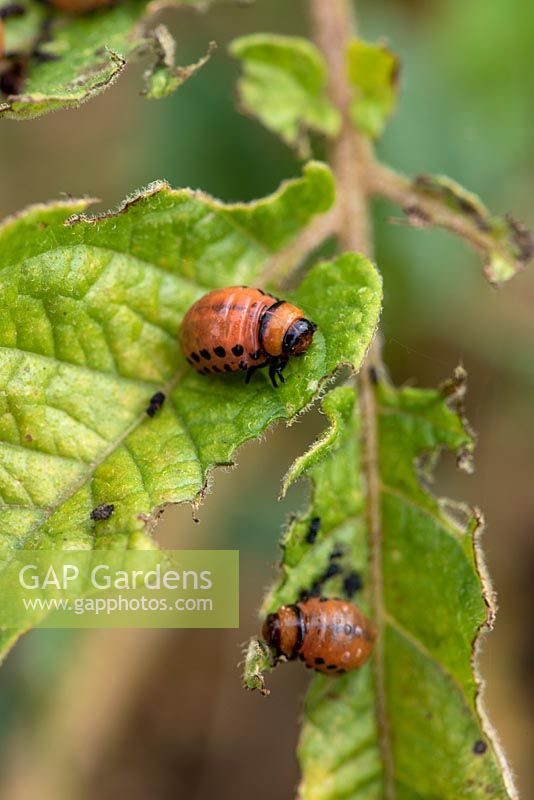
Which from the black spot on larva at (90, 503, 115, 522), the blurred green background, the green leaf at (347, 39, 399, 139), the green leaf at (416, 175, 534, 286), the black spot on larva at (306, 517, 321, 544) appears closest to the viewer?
the black spot on larva at (90, 503, 115, 522)

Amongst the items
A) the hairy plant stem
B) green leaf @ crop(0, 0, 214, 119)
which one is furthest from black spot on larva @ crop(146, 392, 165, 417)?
green leaf @ crop(0, 0, 214, 119)

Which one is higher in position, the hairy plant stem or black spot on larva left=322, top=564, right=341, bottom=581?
the hairy plant stem

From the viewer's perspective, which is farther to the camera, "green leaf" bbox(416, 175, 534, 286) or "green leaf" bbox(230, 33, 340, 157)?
"green leaf" bbox(230, 33, 340, 157)

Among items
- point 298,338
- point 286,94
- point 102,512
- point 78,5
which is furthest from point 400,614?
A: point 78,5

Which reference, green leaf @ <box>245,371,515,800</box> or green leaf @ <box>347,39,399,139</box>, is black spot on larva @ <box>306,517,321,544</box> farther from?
green leaf @ <box>347,39,399,139</box>

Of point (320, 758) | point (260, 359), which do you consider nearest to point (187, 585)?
point (320, 758)

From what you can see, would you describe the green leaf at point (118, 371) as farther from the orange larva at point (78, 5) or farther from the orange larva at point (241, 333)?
the orange larva at point (78, 5)

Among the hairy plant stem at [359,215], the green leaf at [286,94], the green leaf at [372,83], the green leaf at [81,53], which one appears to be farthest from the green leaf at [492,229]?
the green leaf at [81,53]

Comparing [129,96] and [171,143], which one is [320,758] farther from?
[129,96]
